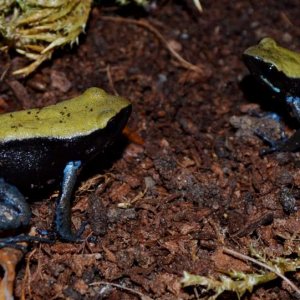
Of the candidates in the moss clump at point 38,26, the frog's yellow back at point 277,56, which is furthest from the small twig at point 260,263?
the moss clump at point 38,26

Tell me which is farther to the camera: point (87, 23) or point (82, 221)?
point (87, 23)

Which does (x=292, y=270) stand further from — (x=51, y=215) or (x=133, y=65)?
(x=133, y=65)

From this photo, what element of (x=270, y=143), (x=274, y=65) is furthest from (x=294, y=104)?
(x=270, y=143)

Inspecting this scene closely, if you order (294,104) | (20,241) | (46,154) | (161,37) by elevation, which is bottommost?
(20,241)

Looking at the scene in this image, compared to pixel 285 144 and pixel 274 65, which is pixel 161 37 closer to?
pixel 274 65

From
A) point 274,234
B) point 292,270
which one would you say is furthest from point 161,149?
point 292,270

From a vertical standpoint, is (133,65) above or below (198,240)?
above

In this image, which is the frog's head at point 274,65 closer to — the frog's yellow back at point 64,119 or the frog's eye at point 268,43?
the frog's eye at point 268,43
